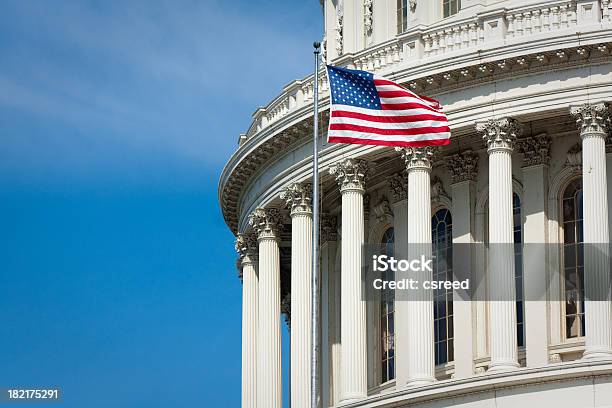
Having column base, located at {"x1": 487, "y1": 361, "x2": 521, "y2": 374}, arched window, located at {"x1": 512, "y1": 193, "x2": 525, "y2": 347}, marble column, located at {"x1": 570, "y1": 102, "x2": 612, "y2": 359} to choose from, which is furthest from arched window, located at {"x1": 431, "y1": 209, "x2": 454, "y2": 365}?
marble column, located at {"x1": 570, "y1": 102, "x2": 612, "y2": 359}

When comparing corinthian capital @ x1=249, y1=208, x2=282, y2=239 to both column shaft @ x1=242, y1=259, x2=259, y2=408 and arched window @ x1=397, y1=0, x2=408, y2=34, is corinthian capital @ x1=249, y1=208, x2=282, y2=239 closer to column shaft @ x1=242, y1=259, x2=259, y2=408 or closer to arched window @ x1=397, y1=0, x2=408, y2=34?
column shaft @ x1=242, y1=259, x2=259, y2=408

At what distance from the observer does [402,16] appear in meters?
83.5

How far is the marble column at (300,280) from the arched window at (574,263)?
9.65m

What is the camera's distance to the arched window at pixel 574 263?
74500mm

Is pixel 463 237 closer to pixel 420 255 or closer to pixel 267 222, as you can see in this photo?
pixel 420 255

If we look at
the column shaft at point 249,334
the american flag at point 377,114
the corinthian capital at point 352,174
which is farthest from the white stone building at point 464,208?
the american flag at point 377,114

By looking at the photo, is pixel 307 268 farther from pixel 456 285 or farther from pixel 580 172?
pixel 580 172

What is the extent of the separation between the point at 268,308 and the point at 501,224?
12309 millimetres

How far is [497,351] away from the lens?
72.2 metres

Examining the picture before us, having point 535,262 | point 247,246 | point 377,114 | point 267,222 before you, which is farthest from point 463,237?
point 377,114

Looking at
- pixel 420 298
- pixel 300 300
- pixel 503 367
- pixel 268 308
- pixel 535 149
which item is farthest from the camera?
pixel 268 308

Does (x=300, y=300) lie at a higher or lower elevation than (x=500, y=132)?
lower

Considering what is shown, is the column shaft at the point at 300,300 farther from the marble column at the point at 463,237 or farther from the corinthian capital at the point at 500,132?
the corinthian capital at the point at 500,132

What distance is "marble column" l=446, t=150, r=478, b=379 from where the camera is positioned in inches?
3007
